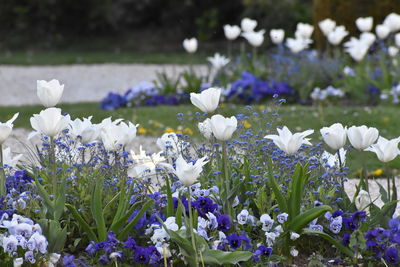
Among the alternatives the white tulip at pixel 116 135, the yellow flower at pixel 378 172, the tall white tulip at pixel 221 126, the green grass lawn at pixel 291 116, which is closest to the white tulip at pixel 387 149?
the tall white tulip at pixel 221 126

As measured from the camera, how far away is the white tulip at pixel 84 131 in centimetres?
326

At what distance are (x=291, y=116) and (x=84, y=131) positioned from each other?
410cm

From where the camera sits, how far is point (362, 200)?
126 inches

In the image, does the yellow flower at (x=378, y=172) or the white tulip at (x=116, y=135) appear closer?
the white tulip at (x=116, y=135)

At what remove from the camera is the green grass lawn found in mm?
6520

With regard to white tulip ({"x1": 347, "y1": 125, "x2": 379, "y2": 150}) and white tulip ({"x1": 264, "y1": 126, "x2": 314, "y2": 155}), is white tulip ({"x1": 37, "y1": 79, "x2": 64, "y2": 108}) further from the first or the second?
white tulip ({"x1": 347, "y1": 125, "x2": 379, "y2": 150})

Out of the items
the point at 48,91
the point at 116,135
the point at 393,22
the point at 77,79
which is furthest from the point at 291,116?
the point at 77,79

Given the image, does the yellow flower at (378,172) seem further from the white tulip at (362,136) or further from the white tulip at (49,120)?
the white tulip at (49,120)

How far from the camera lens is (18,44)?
15055 mm

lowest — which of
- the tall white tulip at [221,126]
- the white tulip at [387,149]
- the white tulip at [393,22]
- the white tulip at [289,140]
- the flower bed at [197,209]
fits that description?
the flower bed at [197,209]

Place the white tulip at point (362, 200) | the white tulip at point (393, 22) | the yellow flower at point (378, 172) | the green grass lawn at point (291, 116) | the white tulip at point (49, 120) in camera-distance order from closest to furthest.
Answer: the white tulip at point (49, 120)
the white tulip at point (362, 200)
the yellow flower at point (378, 172)
the green grass lawn at point (291, 116)
the white tulip at point (393, 22)

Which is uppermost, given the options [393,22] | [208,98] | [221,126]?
[393,22]

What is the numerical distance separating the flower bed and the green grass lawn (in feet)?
8.80

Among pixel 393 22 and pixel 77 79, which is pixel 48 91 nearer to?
pixel 393 22
